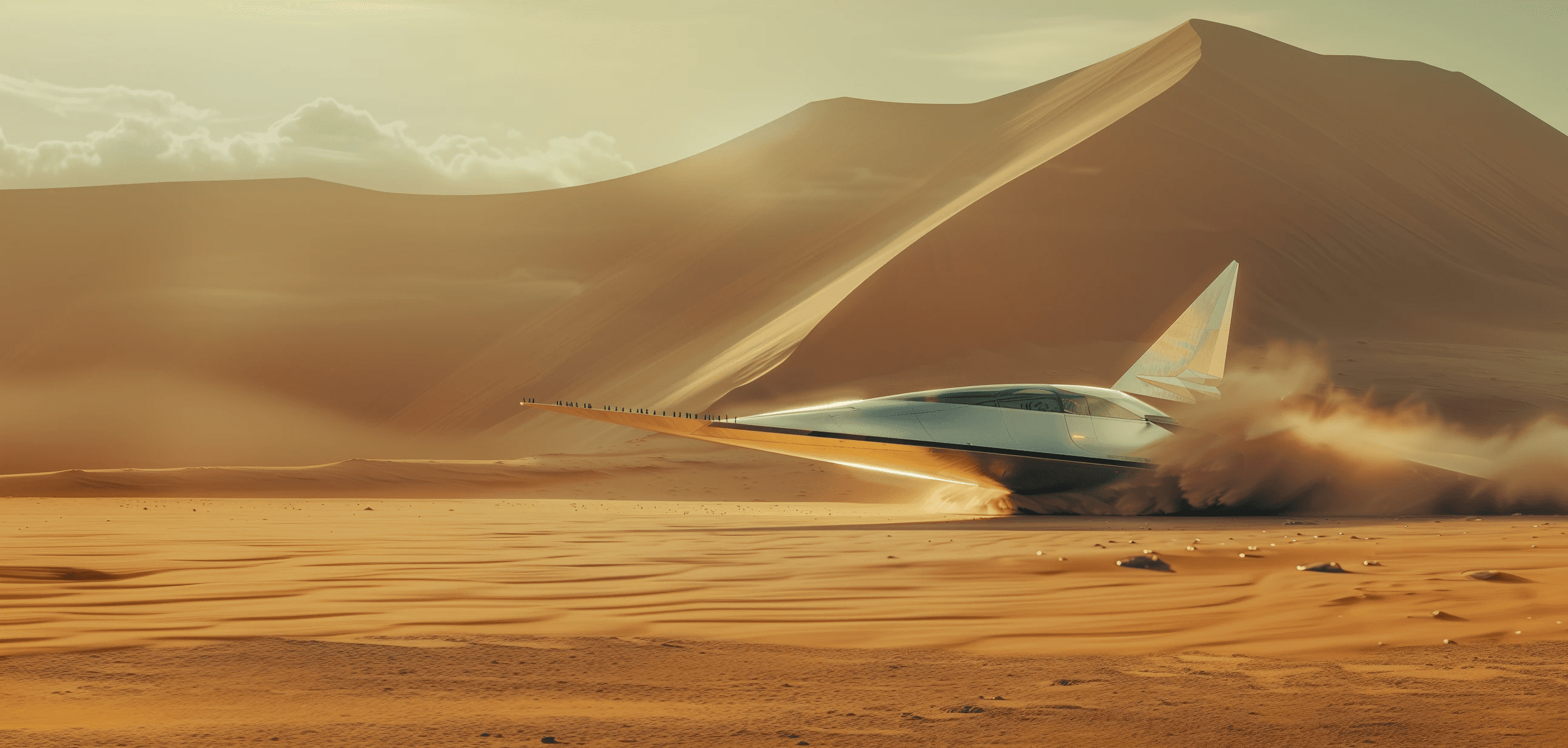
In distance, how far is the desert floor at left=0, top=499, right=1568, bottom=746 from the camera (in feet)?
12.0

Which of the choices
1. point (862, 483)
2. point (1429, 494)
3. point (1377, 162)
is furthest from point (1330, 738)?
point (1377, 162)

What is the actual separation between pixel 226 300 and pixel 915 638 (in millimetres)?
64470

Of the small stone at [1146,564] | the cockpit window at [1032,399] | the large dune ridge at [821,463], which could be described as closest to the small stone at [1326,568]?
the large dune ridge at [821,463]

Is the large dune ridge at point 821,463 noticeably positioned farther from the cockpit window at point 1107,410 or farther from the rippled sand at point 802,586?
the cockpit window at point 1107,410

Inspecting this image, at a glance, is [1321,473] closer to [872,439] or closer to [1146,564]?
[872,439]

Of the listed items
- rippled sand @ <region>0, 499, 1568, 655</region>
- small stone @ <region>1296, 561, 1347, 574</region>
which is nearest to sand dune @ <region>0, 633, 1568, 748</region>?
rippled sand @ <region>0, 499, 1568, 655</region>

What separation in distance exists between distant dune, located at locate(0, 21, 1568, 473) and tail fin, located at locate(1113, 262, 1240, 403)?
14083mm

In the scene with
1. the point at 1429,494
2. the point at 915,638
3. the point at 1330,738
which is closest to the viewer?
the point at 1330,738

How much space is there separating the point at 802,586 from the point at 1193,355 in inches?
562

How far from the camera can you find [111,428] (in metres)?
46.5

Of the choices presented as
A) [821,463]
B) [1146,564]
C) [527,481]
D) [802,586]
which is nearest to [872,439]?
[1146,564]

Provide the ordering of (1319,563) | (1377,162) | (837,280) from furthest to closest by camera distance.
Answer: (1377,162) → (837,280) → (1319,563)

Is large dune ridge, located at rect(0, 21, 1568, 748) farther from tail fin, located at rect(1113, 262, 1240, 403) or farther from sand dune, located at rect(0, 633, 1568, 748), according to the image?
tail fin, located at rect(1113, 262, 1240, 403)

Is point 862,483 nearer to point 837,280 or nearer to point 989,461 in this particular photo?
point 989,461
